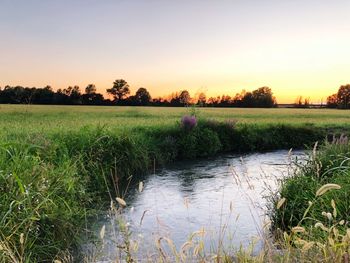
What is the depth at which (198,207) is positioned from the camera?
26.9 feet

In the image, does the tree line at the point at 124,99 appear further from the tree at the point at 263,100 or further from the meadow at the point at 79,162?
the meadow at the point at 79,162

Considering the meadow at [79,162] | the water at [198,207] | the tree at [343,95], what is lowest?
the water at [198,207]

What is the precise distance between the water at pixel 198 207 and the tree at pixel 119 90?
45950 millimetres

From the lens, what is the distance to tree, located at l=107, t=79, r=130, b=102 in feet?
196

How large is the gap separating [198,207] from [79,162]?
221 cm

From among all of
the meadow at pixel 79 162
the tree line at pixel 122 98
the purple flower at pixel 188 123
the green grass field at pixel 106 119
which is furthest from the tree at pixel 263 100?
the purple flower at pixel 188 123

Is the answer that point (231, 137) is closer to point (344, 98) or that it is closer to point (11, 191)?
point (11, 191)

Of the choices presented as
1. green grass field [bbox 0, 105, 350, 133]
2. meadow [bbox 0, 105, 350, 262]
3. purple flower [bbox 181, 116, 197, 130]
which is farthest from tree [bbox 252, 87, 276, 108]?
purple flower [bbox 181, 116, 197, 130]

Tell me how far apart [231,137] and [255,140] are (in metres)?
1.23

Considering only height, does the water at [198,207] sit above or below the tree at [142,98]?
below

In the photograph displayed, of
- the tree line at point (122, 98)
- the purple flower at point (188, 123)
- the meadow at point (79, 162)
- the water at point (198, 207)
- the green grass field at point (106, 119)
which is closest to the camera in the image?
the meadow at point (79, 162)

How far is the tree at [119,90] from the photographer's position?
5959 centimetres

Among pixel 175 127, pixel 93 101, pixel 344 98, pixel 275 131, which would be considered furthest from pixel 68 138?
pixel 344 98

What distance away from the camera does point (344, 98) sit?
7156cm
